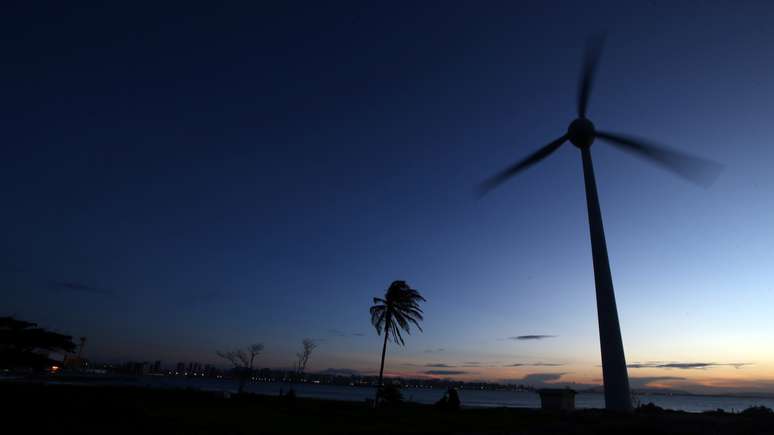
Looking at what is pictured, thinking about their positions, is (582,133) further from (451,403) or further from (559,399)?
(451,403)

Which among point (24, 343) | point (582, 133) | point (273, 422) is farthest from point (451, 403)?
point (24, 343)

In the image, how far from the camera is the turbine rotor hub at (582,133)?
30.9 m

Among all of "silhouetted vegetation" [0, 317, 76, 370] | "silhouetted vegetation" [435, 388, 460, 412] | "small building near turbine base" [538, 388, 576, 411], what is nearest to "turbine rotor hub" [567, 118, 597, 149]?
"small building near turbine base" [538, 388, 576, 411]

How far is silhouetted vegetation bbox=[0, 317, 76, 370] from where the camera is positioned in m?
29.6

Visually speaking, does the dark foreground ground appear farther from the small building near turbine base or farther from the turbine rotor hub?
the turbine rotor hub

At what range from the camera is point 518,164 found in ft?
107

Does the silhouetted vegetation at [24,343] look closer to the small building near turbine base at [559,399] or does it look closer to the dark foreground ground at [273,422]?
the dark foreground ground at [273,422]

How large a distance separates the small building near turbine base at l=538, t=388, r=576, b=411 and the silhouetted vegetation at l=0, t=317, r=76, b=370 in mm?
34603

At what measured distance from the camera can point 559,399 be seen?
30781 mm

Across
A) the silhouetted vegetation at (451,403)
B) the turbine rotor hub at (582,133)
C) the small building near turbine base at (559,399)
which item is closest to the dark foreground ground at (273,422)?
the small building near turbine base at (559,399)

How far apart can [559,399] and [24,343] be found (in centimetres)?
3867

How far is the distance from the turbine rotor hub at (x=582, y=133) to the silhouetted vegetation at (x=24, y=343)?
130ft

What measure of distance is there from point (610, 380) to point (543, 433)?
26.8ft

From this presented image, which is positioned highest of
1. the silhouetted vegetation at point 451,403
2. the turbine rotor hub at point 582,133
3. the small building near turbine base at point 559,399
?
the turbine rotor hub at point 582,133
